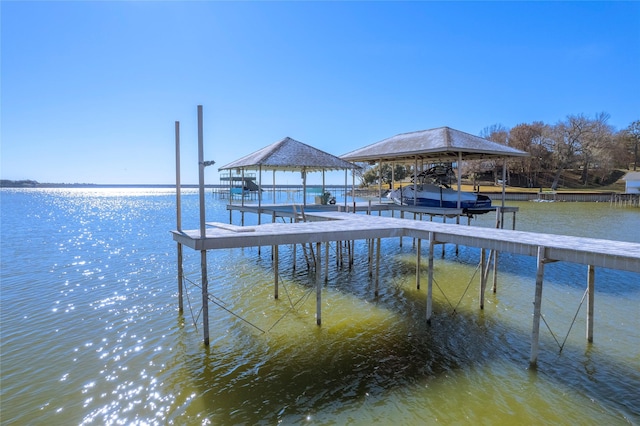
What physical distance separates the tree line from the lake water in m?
40.7

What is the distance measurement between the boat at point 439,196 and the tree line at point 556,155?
103ft

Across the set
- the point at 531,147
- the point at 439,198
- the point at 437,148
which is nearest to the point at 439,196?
the point at 439,198

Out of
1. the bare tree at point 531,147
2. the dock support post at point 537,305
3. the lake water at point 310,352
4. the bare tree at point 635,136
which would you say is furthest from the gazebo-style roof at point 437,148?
the bare tree at point 635,136

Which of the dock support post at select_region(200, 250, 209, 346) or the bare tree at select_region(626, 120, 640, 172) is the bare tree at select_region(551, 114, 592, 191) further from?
the dock support post at select_region(200, 250, 209, 346)

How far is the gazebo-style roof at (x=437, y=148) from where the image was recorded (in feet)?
47.8

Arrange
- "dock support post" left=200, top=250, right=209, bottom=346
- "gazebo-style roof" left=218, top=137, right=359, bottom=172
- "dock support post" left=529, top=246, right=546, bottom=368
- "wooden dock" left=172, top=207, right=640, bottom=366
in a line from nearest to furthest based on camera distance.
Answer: "wooden dock" left=172, top=207, right=640, bottom=366 < "dock support post" left=529, top=246, right=546, bottom=368 < "dock support post" left=200, top=250, right=209, bottom=346 < "gazebo-style roof" left=218, top=137, right=359, bottom=172

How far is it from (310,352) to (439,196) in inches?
422

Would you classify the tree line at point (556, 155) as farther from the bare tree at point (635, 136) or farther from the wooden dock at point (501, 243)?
the wooden dock at point (501, 243)

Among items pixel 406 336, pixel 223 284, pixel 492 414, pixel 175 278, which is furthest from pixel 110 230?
pixel 492 414

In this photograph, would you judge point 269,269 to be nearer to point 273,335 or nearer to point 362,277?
point 362,277

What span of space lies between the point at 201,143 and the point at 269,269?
8.07 metres

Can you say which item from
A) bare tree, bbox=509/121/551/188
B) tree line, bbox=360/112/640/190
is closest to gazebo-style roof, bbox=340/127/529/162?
tree line, bbox=360/112/640/190

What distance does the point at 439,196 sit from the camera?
52.7 ft

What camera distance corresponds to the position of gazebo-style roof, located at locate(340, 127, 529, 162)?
574 inches
